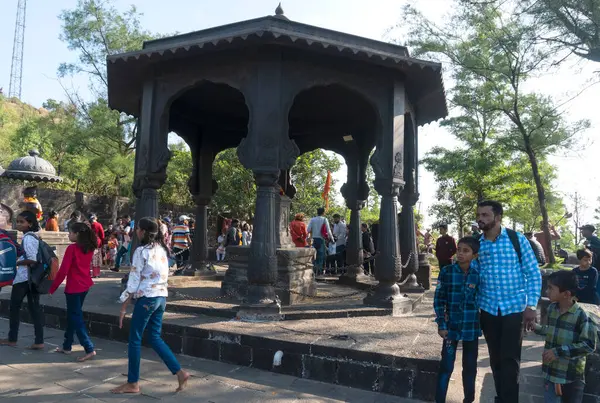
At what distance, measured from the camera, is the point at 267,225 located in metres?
5.96

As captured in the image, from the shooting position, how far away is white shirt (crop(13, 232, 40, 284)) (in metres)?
5.15

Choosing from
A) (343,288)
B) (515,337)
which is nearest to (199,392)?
(515,337)

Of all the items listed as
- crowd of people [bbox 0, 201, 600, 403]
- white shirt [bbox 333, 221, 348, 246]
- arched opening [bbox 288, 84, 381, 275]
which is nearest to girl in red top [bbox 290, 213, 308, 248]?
arched opening [bbox 288, 84, 381, 275]

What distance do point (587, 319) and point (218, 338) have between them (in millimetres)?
3710

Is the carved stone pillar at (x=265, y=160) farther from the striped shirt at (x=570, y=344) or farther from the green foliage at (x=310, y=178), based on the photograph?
the green foliage at (x=310, y=178)

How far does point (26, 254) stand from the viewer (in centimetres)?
514

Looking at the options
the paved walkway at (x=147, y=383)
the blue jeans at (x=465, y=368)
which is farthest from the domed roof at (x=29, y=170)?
the blue jeans at (x=465, y=368)

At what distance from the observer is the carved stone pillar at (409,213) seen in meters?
8.43

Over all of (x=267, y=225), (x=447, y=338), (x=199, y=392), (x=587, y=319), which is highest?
(x=267, y=225)

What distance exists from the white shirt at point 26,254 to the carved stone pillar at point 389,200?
14.7ft

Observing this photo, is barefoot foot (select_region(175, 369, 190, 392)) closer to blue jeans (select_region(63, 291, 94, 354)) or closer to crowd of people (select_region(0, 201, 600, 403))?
crowd of people (select_region(0, 201, 600, 403))

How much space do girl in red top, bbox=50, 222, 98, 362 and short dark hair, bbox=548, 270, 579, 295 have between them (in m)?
4.72

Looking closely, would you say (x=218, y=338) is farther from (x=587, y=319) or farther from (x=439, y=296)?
(x=587, y=319)

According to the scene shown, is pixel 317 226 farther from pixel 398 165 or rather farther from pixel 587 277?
pixel 587 277
